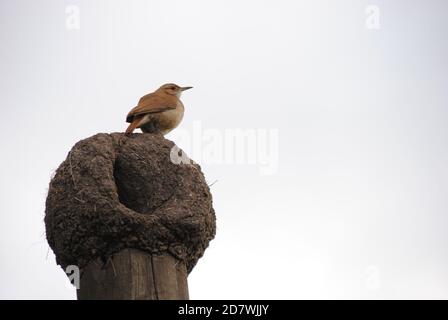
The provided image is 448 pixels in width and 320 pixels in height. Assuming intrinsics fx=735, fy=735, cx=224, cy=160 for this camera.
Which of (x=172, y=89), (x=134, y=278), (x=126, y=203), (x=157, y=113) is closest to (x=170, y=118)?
(x=157, y=113)

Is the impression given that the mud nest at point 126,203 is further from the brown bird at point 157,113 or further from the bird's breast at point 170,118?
the bird's breast at point 170,118

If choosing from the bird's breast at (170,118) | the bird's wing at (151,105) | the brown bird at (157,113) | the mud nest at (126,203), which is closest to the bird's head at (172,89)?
the brown bird at (157,113)

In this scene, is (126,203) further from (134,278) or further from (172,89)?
(172,89)

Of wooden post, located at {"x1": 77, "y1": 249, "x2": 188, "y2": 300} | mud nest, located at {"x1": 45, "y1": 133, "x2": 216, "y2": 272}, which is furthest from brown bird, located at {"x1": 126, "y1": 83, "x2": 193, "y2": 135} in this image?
wooden post, located at {"x1": 77, "y1": 249, "x2": 188, "y2": 300}

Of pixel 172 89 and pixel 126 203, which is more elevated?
pixel 172 89

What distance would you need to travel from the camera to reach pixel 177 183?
6.87 meters

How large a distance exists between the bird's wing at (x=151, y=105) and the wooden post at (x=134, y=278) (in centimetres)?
283

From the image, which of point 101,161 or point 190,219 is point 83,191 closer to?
point 101,161

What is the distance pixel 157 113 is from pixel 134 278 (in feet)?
11.2

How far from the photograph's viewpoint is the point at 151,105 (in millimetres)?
8547

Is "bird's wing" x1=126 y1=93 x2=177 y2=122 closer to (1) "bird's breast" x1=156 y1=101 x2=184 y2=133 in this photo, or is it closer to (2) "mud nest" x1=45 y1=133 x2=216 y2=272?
(1) "bird's breast" x1=156 y1=101 x2=184 y2=133

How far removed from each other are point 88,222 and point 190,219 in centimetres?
87

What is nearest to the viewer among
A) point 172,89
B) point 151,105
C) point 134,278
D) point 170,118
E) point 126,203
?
point 134,278
